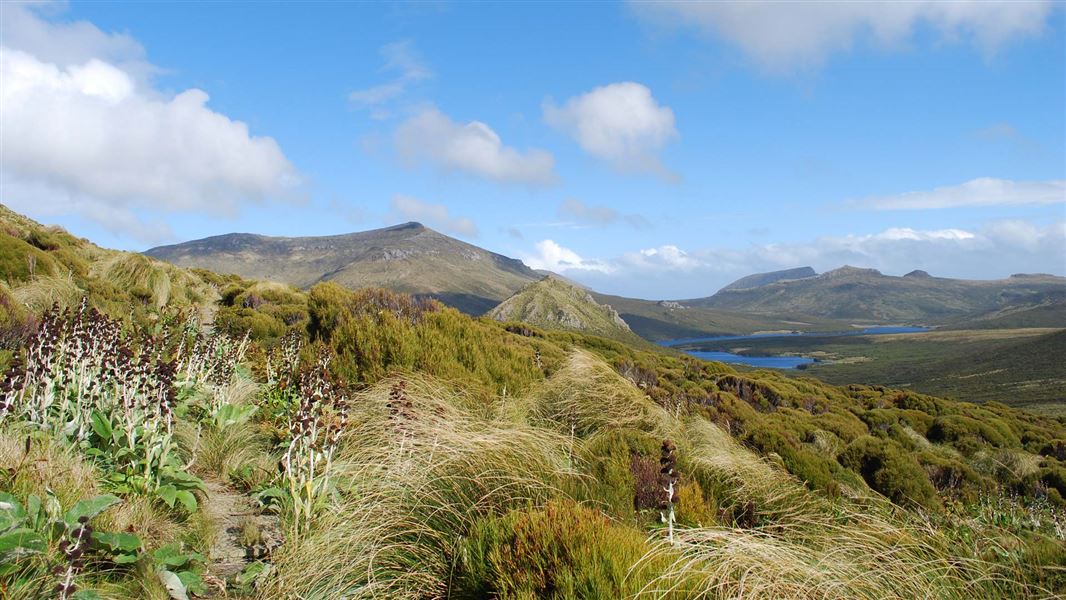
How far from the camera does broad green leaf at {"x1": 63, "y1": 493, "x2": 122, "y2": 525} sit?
8.73 feet

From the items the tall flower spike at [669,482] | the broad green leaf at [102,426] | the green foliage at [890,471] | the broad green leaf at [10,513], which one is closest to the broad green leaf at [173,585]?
the broad green leaf at [10,513]

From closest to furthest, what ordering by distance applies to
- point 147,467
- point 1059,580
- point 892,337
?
point 1059,580, point 147,467, point 892,337

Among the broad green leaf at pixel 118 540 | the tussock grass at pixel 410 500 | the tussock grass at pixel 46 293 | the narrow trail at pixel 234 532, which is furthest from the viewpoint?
the tussock grass at pixel 46 293

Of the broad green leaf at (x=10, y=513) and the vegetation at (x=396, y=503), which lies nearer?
the broad green leaf at (x=10, y=513)

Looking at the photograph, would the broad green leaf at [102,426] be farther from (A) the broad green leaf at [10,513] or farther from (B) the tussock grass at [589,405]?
(B) the tussock grass at [589,405]

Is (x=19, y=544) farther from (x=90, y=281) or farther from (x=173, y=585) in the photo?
(x=90, y=281)

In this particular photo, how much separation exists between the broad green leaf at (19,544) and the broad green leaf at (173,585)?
1.70 ft

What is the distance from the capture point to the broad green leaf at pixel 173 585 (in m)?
2.70

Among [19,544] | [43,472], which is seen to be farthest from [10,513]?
[43,472]

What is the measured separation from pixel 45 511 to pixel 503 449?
9.15 ft

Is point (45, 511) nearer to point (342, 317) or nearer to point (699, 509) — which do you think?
point (699, 509)

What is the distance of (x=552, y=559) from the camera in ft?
8.57

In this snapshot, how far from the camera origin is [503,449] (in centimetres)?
438

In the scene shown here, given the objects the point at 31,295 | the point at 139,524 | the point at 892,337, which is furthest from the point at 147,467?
the point at 892,337
